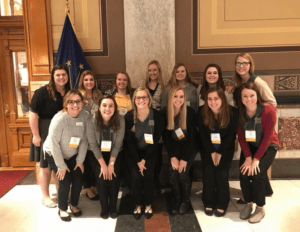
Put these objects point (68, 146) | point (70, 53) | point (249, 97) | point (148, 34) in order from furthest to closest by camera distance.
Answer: point (148, 34) → point (70, 53) → point (68, 146) → point (249, 97)

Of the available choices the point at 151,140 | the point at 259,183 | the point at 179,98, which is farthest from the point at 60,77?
the point at 259,183

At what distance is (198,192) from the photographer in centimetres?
318

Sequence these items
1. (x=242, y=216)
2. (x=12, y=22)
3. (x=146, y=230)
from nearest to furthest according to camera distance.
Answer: (x=146, y=230) < (x=242, y=216) < (x=12, y=22)

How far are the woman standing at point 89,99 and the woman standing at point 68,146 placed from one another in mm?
261

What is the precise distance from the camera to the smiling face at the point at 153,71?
312cm

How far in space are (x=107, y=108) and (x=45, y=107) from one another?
0.74 m

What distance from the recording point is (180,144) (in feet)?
9.05

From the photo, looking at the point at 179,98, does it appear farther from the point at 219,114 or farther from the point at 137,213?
the point at 137,213

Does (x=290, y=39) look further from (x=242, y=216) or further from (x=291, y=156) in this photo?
(x=242, y=216)

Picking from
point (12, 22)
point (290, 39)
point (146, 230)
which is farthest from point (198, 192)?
point (12, 22)

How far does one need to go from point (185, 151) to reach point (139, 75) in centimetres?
139

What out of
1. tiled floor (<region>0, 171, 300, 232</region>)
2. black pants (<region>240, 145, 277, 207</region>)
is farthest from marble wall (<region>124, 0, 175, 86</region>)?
tiled floor (<region>0, 171, 300, 232</region>)

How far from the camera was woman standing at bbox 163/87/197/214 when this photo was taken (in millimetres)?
2670

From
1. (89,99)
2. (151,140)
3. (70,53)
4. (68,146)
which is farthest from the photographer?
(70,53)
